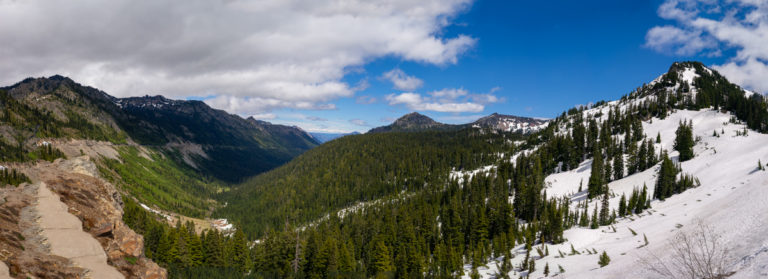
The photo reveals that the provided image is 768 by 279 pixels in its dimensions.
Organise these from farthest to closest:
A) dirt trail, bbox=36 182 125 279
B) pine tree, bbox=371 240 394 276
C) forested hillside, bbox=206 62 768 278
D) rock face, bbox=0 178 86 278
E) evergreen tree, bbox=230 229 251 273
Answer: evergreen tree, bbox=230 229 251 273 < pine tree, bbox=371 240 394 276 < forested hillside, bbox=206 62 768 278 < dirt trail, bbox=36 182 125 279 < rock face, bbox=0 178 86 278

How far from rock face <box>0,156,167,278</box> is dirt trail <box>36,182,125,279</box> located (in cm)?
25

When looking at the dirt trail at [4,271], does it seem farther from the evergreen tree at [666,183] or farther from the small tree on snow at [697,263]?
the evergreen tree at [666,183]

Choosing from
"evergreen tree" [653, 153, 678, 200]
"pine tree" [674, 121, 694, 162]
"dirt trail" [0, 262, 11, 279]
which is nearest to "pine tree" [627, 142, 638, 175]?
"pine tree" [674, 121, 694, 162]

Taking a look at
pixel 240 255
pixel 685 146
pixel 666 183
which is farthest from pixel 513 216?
pixel 240 255

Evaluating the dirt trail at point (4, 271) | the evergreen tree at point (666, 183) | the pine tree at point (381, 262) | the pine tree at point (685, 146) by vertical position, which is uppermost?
the pine tree at point (685, 146)

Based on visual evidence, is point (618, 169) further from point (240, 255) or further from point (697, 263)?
point (240, 255)

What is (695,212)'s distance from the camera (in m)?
56.6

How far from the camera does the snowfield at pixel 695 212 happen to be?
31.8 meters

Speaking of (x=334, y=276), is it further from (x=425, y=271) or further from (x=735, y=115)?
(x=735, y=115)

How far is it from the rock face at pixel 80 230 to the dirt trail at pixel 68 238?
0.25m

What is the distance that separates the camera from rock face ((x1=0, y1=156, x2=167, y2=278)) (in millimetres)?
45469

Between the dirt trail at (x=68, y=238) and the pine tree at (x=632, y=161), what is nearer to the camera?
the dirt trail at (x=68, y=238)

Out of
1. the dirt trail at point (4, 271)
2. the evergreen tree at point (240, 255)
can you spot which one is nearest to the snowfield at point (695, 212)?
the evergreen tree at point (240, 255)

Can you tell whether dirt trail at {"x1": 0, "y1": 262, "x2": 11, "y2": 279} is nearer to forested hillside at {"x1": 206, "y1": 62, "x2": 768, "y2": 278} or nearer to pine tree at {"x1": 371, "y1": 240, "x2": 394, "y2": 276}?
forested hillside at {"x1": 206, "y1": 62, "x2": 768, "y2": 278}
